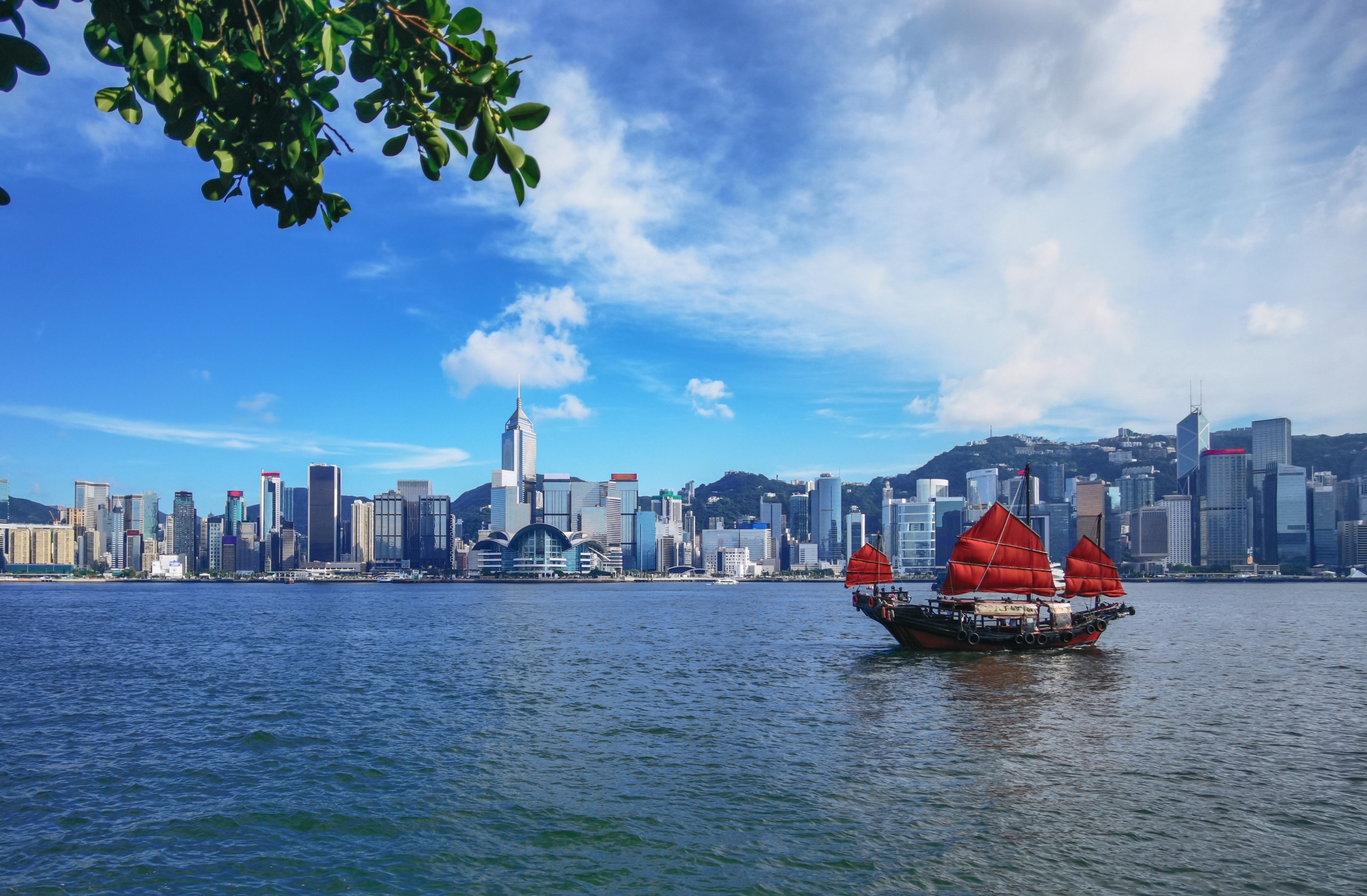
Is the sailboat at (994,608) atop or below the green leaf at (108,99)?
below

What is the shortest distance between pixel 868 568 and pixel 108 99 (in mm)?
71722

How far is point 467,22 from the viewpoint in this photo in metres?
4.50

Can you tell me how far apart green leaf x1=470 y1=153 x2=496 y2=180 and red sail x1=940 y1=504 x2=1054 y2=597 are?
186 ft

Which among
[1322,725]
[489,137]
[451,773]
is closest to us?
[489,137]

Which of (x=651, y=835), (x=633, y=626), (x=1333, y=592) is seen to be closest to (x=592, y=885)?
(x=651, y=835)

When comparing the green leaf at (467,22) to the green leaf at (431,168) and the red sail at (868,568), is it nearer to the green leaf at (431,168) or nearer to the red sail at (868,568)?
the green leaf at (431,168)

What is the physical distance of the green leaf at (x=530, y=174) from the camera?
443cm

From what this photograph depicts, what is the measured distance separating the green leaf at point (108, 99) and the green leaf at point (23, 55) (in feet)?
2.87

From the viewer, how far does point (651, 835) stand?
723 inches

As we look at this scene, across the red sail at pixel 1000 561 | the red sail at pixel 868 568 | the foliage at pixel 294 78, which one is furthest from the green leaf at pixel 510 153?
the red sail at pixel 868 568

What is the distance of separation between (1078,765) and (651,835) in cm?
1478

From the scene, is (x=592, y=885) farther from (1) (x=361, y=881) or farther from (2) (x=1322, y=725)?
(2) (x=1322, y=725)

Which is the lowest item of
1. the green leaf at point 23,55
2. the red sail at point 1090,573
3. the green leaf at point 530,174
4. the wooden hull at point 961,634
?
the wooden hull at point 961,634

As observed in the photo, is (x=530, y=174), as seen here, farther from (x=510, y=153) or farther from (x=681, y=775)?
(x=681, y=775)
